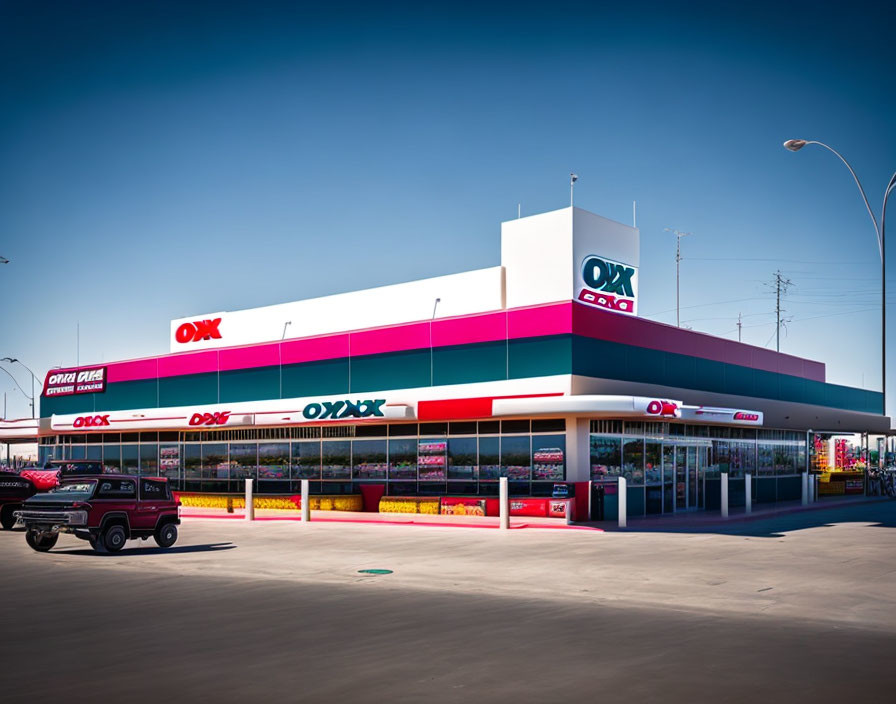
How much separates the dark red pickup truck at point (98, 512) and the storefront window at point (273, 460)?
18.4 metres

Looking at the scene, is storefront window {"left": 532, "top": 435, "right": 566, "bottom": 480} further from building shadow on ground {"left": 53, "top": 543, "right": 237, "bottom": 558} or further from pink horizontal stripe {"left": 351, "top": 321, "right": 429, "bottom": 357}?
building shadow on ground {"left": 53, "top": 543, "right": 237, "bottom": 558}

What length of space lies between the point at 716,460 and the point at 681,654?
31.6 m

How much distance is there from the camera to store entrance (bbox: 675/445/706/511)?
123 ft

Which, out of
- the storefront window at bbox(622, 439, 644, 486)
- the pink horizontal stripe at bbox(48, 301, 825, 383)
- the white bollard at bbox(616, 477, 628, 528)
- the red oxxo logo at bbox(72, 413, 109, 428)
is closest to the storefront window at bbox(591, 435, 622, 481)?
the storefront window at bbox(622, 439, 644, 486)

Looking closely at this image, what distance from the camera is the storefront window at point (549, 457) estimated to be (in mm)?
32969

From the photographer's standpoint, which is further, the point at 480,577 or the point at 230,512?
the point at 230,512

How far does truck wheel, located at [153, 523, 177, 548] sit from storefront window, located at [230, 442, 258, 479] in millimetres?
19506

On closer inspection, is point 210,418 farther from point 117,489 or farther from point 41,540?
point 117,489

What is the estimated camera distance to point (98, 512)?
76.3 ft

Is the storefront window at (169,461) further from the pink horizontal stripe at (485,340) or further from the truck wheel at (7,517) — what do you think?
the truck wheel at (7,517)

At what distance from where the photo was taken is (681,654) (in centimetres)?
1076

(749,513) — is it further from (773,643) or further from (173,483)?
(173,483)

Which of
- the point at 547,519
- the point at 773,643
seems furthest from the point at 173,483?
the point at 773,643

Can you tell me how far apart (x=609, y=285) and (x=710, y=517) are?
9.48 metres
